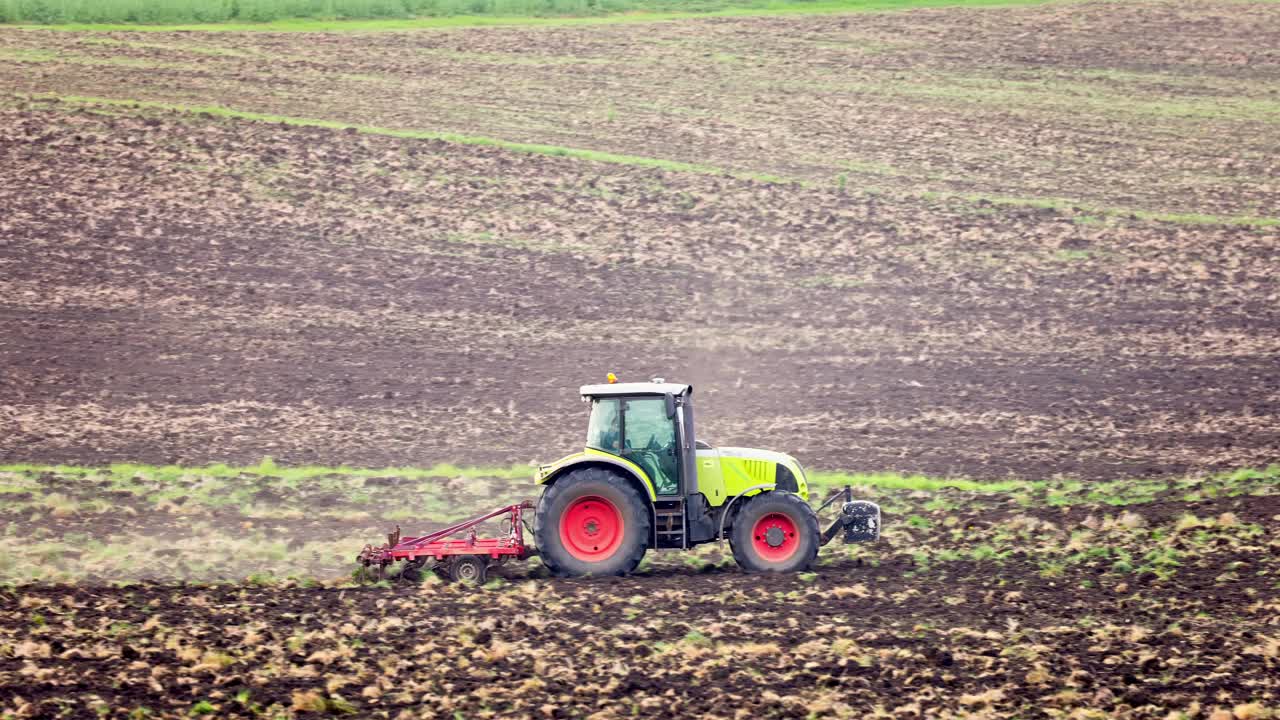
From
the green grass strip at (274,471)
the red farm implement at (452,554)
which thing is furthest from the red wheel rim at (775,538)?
the green grass strip at (274,471)

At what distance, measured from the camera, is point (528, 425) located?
19.4m

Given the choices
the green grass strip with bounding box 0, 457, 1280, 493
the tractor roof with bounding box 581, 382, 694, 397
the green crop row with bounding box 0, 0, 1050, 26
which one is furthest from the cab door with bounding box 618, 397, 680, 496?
the green crop row with bounding box 0, 0, 1050, 26

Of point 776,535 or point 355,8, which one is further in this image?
point 355,8

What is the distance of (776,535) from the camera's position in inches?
509

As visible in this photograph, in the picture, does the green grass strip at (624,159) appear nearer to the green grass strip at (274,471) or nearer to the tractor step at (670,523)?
the green grass strip at (274,471)

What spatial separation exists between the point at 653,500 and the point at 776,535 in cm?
124

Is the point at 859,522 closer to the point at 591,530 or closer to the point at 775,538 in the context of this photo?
the point at 775,538

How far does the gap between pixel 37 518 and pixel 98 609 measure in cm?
451

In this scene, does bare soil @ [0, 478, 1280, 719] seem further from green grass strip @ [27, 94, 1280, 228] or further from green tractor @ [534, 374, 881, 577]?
green grass strip @ [27, 94, 1280, 228]

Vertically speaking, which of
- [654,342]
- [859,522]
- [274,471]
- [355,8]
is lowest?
[859,522]

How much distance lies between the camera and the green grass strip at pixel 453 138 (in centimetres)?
2861

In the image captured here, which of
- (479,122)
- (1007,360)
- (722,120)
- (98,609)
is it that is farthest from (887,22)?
(98,609)

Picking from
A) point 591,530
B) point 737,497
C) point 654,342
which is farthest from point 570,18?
point 591,530

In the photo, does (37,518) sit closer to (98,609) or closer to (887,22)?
(98,609)
